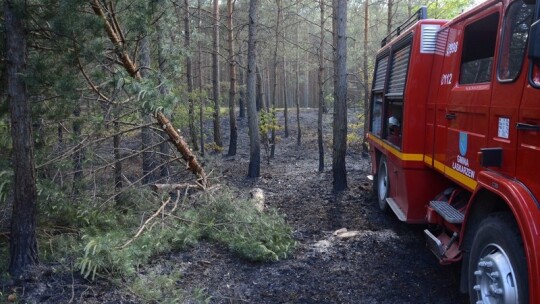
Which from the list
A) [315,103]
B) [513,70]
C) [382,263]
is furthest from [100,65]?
[315,103]

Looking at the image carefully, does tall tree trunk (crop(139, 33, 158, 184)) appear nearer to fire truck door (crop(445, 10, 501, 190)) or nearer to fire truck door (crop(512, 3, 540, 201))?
fire truck door (crop(445, 10, 501, 190))

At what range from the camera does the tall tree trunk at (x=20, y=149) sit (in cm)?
511

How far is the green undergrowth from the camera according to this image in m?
5.07

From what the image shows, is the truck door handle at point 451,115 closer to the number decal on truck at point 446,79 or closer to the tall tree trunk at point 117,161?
the number decal on truck at point 446,79

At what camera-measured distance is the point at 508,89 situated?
11.6 ft

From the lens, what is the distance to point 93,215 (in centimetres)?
655

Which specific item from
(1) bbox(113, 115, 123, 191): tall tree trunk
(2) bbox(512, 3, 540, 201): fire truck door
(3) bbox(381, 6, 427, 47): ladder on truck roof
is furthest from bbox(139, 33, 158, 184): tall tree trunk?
(2) bbox(512, 3, 540, 201): fire truck door

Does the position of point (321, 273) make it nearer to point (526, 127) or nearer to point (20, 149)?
point (526, 127)

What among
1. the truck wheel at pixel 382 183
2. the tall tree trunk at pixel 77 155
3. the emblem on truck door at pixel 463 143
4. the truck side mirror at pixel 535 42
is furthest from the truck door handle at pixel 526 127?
the tall tree trunk at pixel 77 155

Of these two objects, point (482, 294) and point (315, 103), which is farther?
point (315, 103)

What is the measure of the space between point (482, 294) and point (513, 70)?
1.74 metres

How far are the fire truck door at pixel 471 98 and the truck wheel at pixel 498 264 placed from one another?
730mm

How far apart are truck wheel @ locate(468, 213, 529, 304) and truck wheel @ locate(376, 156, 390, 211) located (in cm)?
388

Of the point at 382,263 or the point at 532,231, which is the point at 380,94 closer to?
the point at 382,263
